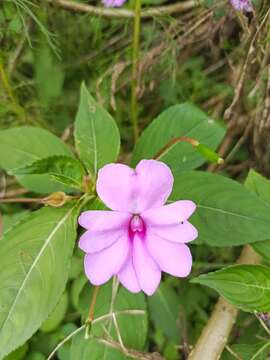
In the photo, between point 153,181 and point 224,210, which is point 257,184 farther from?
point 153,181

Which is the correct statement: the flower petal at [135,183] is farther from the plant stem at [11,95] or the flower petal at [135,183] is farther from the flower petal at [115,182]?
the plant stem at [11,95]

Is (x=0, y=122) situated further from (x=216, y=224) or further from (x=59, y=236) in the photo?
(x=216, y=224)

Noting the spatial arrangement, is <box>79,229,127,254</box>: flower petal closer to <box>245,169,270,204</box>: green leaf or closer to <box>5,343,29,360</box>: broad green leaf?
<box>245,169,270,204</box>: green leaf

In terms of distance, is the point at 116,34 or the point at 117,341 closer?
the point at 117,341

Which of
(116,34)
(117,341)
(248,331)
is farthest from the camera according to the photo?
(116,34)

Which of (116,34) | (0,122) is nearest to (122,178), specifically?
(0,122)

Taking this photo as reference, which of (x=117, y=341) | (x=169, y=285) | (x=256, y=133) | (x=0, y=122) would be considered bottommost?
(x=169, y=285)

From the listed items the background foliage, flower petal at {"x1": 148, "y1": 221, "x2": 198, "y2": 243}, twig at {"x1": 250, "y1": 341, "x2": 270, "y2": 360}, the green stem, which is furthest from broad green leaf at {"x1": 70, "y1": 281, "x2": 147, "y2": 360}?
the green stem

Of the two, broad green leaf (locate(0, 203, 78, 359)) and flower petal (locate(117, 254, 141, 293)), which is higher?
flower petal (locate(117, 254, 141, 293))
